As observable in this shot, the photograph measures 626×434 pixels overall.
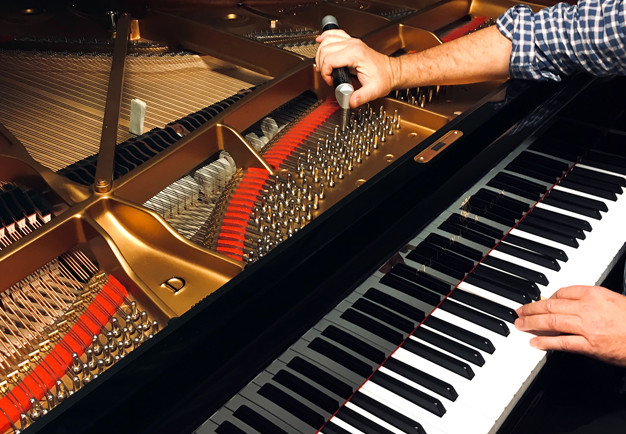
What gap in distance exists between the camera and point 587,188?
237 centimetres

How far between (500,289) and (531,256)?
21 centimetres

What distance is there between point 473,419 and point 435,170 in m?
0.69

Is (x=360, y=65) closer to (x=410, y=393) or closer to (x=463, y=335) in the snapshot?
(x=463, y=335)

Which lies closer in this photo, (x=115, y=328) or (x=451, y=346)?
(x=115, y=328)

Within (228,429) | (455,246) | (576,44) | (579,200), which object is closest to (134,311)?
(228,429)

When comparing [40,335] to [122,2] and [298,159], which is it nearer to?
Answer: [298,159]

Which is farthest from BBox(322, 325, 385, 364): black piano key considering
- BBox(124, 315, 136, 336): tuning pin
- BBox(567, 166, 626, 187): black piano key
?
BBox(567, 166, 626, 187): black piano key

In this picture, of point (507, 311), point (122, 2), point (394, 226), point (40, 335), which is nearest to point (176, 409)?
point (40, 335)

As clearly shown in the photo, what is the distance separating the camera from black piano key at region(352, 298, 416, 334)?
1.65 metres

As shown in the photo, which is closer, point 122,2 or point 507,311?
point 507,311

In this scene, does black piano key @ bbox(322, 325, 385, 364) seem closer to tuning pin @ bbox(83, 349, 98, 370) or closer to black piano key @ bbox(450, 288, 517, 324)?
black piano key @ bbox(450, 288, 517, 324)

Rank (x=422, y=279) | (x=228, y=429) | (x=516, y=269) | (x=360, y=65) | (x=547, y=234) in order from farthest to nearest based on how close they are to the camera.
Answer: (x=360, y=65)
(x=547, y=234)
(x=516, y=269)
(x=422, y=279)
(x=228, y=429)

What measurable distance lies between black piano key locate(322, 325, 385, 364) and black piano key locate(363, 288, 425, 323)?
12 cm

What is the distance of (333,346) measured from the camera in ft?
5.17
